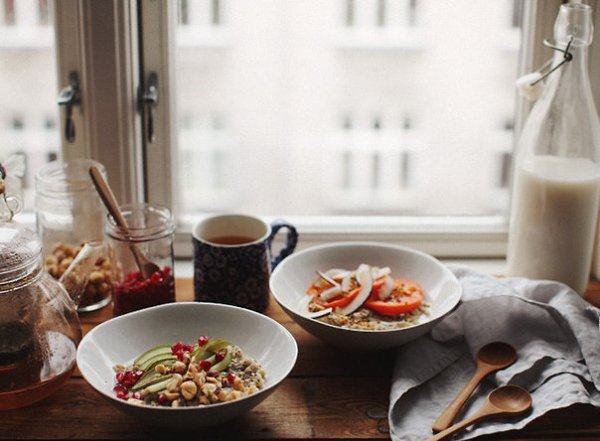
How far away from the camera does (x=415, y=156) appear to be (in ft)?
21.0


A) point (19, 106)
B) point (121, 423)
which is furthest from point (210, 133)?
point (121, 423)

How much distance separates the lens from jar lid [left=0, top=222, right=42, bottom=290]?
91 cm

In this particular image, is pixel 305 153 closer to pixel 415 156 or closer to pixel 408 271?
pixel 415 156

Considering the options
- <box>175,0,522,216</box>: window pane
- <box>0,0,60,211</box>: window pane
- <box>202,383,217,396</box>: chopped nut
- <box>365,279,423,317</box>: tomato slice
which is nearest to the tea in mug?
<box>365,279,423,317</box>: tomato slice

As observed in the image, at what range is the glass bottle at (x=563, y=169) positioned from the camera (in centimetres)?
114

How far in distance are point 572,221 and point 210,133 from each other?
4807 millimetres

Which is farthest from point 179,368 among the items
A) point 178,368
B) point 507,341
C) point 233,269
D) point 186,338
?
point 507,341

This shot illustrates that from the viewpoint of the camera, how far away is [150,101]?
4.13ft

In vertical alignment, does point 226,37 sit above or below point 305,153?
above

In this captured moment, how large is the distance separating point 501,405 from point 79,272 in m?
0.60

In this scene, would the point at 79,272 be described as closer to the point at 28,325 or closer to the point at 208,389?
the point at 28,325

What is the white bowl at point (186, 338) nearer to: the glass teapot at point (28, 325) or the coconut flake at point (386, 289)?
the glass teapot at point (28, 325)

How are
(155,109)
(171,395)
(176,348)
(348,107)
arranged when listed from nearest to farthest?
(171,395)
(176,348)
(155,109)
(348,107)

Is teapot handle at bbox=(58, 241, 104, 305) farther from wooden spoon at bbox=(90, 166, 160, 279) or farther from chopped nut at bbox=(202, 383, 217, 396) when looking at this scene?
chopped nut at bbox=(202, 383, 217, 396)
